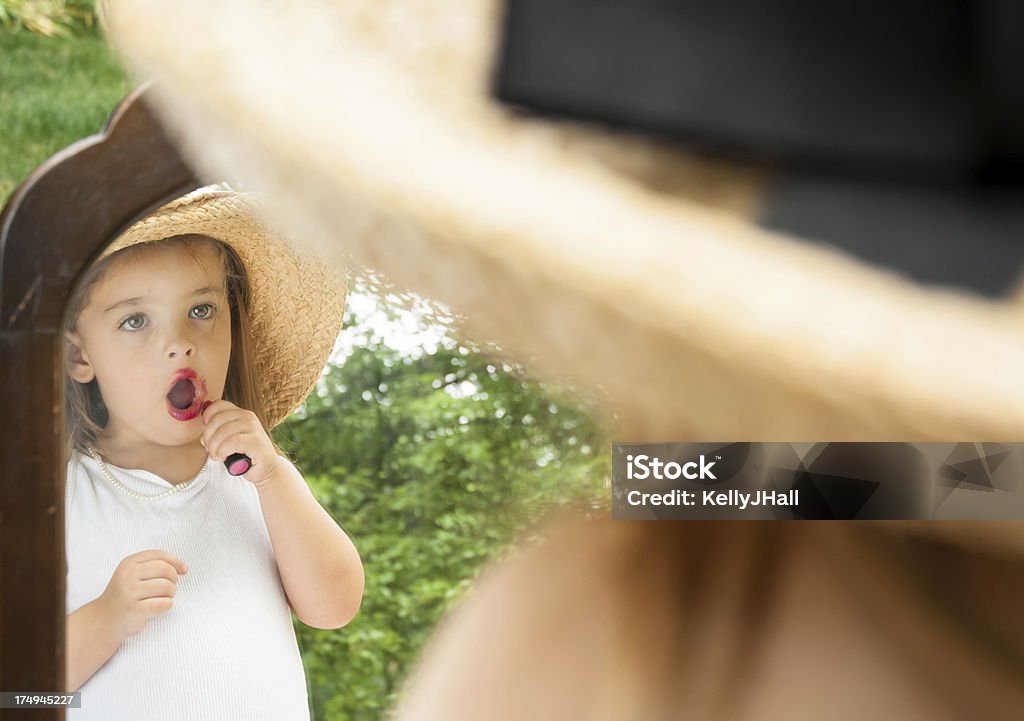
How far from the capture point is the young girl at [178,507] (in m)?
0.85

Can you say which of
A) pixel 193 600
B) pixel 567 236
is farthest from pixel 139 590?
pixel 567 236

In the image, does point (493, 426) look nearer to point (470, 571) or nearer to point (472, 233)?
point (470, 571)

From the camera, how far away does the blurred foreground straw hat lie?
17cm

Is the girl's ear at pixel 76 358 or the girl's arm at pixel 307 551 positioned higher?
the girl's ear at pixel 76 358

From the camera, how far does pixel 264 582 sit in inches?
34.6

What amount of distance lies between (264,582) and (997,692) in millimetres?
731

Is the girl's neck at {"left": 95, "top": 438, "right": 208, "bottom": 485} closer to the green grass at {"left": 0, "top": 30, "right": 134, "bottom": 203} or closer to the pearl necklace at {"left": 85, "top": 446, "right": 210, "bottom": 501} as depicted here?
the pearl necklace at {"left": 85, "top": 446, "right": 210, "bottom": 501}

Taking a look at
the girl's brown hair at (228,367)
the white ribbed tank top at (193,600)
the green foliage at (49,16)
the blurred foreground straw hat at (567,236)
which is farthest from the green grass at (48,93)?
the blurred foreground straw hat at (567,236)

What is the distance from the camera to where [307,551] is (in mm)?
884

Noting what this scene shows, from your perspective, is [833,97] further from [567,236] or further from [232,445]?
[232,445]

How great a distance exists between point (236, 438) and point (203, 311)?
0.12m

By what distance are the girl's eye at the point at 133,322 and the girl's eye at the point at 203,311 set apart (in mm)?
46

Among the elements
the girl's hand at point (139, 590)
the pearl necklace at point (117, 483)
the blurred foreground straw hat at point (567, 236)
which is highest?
Answer: the pearl necklace at point (117, 483)

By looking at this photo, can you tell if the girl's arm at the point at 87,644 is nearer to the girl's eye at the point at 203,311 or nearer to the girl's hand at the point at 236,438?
the girl's hand at the point at 236,438
